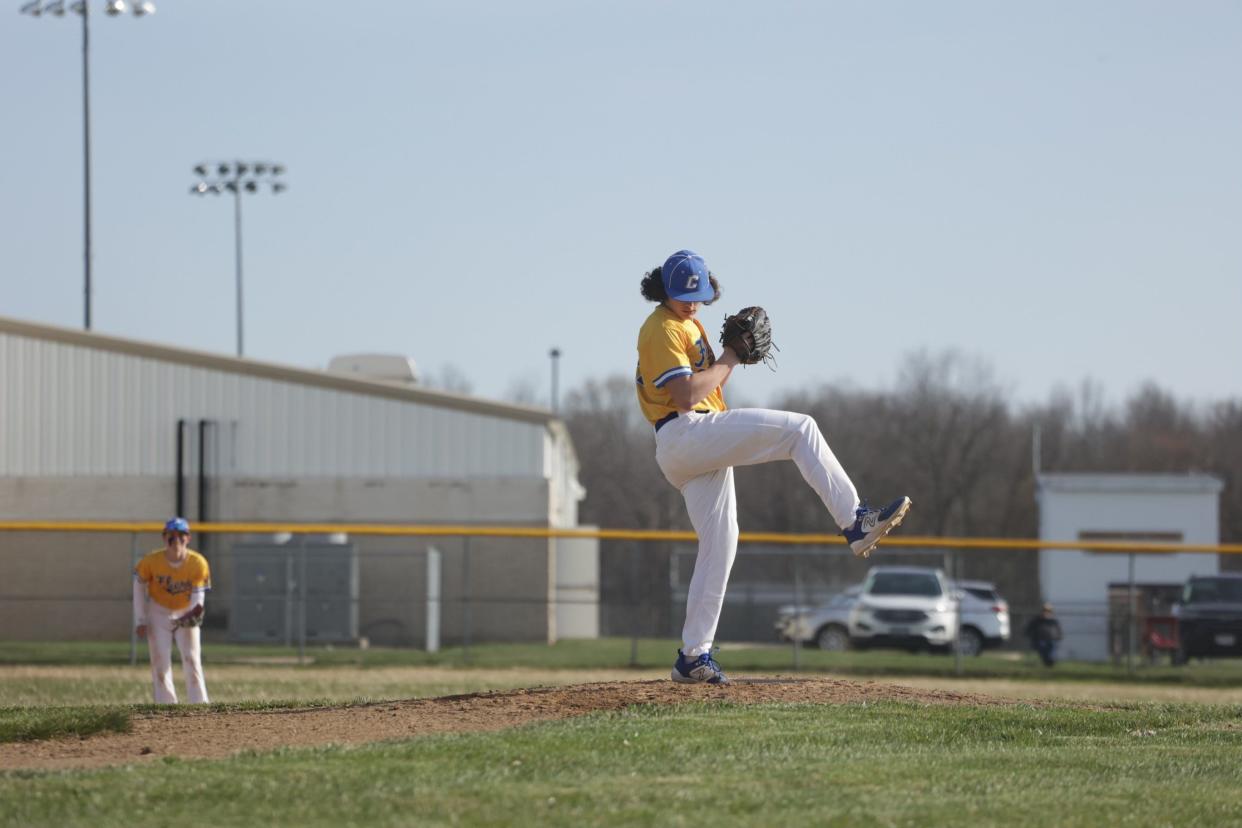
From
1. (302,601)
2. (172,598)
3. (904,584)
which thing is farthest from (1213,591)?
(172,598)

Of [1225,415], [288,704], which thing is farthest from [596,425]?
[288,704]

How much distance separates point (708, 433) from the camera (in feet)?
26.7

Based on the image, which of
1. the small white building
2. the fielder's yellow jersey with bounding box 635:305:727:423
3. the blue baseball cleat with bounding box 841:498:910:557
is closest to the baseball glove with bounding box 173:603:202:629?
the fielder's yellow jersey with bounding box 635:305:727:423

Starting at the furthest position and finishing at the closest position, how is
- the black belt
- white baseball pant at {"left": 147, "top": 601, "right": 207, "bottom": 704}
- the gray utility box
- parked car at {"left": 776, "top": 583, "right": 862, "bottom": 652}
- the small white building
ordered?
the small white building < parked car at {"left": 776, "top": 583, "right": 862, "bottom": 652} < the gray utility box < white baseball pant at {"left": 147, "top": 601, "right": 207, "bottom": 704} < the black belt

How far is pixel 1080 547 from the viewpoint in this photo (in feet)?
79.4

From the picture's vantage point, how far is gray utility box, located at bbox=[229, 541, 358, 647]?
2647 centimetres

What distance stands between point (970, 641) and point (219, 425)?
14868 millimetres

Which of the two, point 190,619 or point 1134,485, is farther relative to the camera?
point 1134,485

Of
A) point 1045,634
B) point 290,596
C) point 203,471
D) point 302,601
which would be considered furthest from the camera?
point 203,471

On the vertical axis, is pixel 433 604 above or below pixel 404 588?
below

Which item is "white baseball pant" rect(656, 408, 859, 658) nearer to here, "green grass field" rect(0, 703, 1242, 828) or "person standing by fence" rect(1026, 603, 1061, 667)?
"green grass field" rect(0, 703, 1242, 828)

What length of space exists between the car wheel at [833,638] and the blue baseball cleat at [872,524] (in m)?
23.2

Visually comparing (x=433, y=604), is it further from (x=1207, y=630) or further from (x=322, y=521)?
(x=1207, y=630)

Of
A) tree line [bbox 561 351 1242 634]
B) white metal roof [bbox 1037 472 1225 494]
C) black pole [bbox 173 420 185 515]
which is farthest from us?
tree line [bbox 561 351 1242 634]
